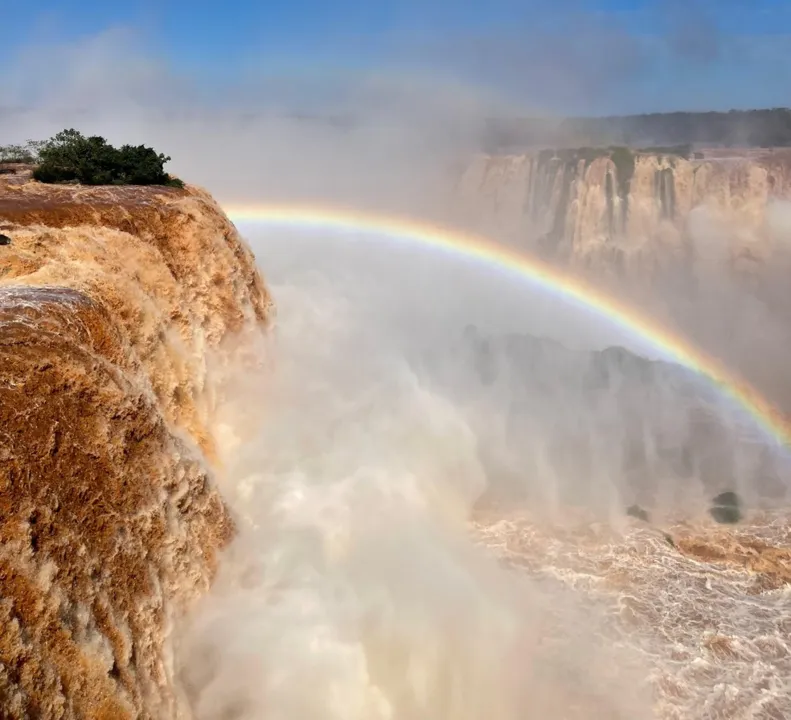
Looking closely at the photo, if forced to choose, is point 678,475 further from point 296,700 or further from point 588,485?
point 296,700

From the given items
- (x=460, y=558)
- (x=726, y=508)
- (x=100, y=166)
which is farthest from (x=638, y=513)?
(x=100, y=166)

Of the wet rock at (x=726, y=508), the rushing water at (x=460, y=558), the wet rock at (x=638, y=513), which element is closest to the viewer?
the rushing water at (x=460, y=558)

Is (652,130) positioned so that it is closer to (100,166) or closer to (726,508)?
(726,508)

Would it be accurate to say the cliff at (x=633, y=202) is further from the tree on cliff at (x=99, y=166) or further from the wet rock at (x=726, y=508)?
the tree on cliff at (x=99, y=166)

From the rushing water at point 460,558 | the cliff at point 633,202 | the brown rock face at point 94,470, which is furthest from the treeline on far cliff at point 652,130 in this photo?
the brown rock face at point 94,470

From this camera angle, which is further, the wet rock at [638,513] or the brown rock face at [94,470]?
the wet rock at [638,513]

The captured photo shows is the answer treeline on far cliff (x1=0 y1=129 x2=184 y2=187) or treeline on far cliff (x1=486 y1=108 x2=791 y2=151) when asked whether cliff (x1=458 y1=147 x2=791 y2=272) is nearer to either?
treeline on far cliff (x1=486 y1=108 x2=791 y2=151)
